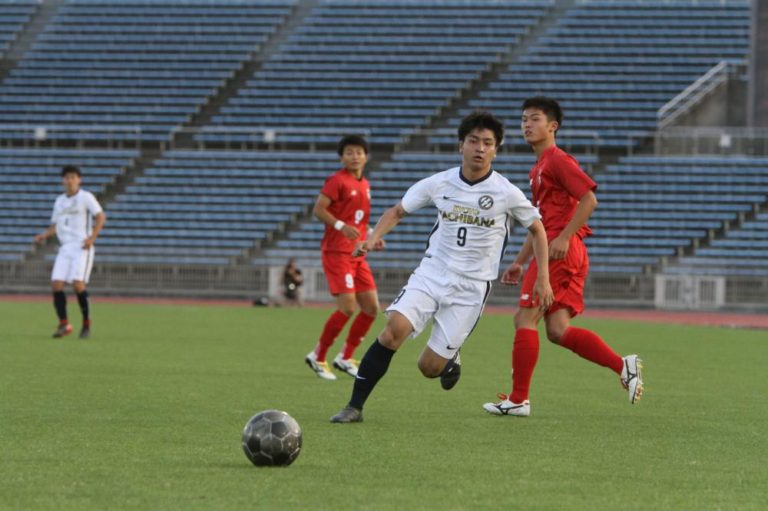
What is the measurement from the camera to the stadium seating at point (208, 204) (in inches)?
1435

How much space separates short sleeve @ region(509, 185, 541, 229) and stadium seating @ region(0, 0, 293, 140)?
3193 centimetres

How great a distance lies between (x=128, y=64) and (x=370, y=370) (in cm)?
3634

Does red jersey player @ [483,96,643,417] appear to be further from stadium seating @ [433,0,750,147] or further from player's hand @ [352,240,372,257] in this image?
stadium seating @ [433,0,750,147]

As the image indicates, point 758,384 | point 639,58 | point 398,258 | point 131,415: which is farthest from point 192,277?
point 131,415

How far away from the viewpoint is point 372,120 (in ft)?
132

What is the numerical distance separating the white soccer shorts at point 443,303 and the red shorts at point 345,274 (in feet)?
14.0

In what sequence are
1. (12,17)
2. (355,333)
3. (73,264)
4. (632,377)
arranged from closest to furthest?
(632,377) < (355,333) < (73,264) < (12,17)

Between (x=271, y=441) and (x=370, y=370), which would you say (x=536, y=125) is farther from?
(x=271, y=441)

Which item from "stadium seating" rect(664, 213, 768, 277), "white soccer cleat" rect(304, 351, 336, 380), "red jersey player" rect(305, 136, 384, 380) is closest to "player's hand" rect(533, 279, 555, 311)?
"white soccer cleat" rect(304, 351, 336, 380)

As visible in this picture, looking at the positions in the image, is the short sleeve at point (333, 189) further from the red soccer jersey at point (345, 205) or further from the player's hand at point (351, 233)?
the player's hand at point (351, 233)

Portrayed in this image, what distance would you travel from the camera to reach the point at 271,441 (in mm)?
6508

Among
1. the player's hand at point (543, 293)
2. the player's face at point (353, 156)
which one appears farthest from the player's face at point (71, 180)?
the player's hand at point (543, 293)

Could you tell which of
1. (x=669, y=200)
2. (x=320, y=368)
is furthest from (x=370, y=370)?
(x=669, y=200)

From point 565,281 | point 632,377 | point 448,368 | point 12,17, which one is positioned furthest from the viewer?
point 12,17
